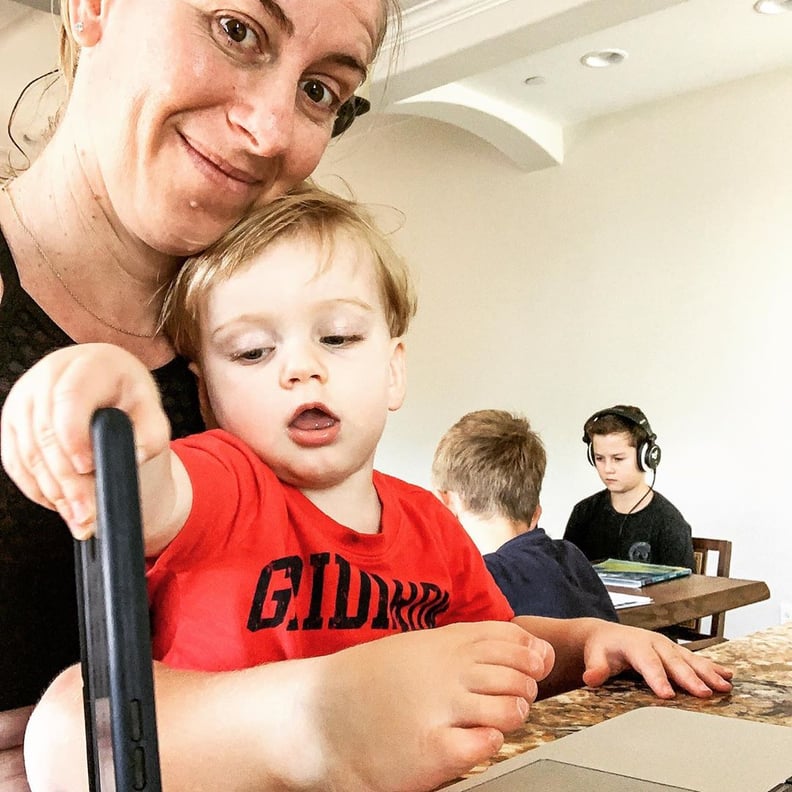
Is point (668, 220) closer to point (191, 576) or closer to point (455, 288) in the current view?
point (455, 288)

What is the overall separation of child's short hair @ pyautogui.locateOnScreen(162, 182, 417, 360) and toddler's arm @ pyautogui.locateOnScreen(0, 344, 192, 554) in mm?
334

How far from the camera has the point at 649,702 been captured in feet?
2.46

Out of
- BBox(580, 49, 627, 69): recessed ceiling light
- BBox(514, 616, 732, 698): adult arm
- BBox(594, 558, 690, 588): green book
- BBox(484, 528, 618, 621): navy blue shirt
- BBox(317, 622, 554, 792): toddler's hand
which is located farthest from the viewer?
BBox(580, 49, 627, 69): recessed ceiling light

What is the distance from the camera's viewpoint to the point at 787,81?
3.88m

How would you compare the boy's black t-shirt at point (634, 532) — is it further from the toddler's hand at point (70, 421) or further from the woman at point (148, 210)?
the toddler's hand at point (70, 421)

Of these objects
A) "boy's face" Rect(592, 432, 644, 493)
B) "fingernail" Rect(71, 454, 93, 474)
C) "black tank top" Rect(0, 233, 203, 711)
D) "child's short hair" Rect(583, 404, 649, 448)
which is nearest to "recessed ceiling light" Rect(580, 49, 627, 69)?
"child's short hair" Rect(583, 404, 649, 448)

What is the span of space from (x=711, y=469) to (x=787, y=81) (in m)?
1.68

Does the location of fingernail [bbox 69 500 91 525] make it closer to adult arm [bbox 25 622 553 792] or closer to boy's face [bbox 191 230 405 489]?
adult arm [bbox 25 622 553 792]

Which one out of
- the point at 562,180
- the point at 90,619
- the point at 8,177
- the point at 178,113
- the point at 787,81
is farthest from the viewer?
the point at 562,180

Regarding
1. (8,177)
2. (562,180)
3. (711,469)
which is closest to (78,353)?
(8,177)

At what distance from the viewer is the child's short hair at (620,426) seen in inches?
140

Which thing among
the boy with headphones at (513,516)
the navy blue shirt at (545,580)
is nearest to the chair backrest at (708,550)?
the boy with headphones at (513,516)

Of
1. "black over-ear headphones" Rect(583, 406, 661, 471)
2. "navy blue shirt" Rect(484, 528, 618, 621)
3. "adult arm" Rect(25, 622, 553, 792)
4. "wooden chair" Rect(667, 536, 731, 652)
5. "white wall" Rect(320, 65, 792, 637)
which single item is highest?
"white wall" Rect(320, 65, 792, 637)

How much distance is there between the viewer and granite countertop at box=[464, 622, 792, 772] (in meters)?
0.67
